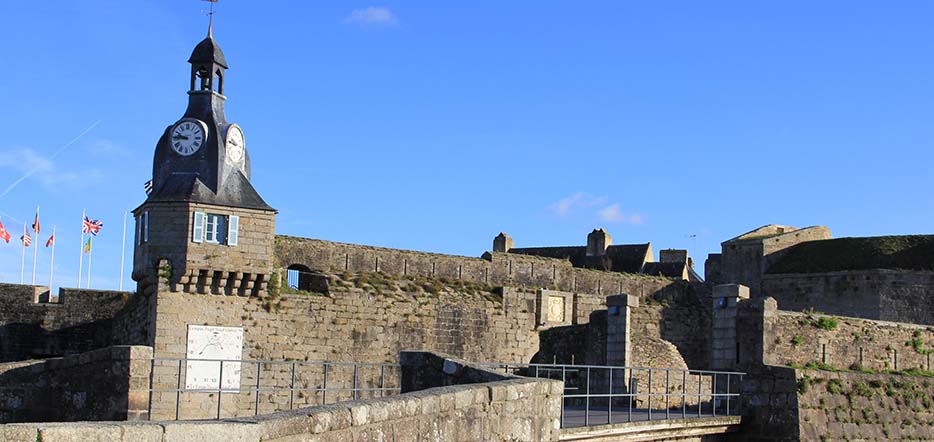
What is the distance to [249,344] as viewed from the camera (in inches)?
1101

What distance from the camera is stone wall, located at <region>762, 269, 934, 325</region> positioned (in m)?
34.3

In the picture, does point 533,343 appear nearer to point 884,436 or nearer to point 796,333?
point 796,333

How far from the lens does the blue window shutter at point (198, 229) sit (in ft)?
89.3

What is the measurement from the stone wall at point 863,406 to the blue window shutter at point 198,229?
14.1m

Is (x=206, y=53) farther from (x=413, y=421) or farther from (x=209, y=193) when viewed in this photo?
(x=413, y=421)

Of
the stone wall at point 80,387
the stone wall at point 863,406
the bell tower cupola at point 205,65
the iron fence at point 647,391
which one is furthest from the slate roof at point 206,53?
the stone wall at point 863,406

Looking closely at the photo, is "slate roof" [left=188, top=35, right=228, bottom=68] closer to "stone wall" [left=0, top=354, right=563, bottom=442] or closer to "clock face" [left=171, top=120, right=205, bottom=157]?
"clock face" [left=171, top=120, right=205, bottom=157]

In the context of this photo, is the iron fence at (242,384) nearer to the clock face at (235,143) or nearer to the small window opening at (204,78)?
the clock face at (235,143)

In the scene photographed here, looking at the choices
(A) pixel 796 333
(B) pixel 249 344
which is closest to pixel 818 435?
(A) pixel 796 333

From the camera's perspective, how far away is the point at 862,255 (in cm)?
3612

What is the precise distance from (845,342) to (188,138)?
607 inches

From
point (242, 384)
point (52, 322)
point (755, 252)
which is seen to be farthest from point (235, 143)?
point (755, 252)

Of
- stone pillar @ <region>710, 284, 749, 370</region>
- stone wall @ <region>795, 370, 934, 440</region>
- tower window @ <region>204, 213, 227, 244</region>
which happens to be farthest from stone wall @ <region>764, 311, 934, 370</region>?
tower window @ <region>204, 213, 227, 244</region>

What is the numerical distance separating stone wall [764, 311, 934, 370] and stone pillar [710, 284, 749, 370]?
2.42 ft
